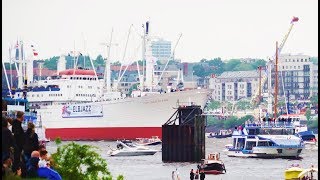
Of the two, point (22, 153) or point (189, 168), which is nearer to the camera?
point (22, 153)

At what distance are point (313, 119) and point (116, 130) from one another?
233 feet

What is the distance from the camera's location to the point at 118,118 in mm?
131750

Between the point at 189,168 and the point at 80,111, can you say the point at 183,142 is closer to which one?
the point at 189,168

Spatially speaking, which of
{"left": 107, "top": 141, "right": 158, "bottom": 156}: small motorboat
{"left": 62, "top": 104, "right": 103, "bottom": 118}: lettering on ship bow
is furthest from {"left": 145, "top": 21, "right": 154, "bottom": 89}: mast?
{"left": 107, "top": 141, "right": 158, "bottom": 156}: small motorboat

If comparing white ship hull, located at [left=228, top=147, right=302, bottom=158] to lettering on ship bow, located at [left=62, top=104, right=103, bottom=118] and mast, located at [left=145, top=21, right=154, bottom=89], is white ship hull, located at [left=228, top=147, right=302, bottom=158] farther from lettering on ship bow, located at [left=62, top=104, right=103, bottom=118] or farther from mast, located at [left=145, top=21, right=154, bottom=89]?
mast, located at [left=145, top=21, right=154, bottom=89]

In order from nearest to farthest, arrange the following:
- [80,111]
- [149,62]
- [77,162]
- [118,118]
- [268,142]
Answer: [77,162]
[268,142]
[118,118]
[80,111]
[149,62]

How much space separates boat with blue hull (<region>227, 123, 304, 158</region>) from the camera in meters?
83.8

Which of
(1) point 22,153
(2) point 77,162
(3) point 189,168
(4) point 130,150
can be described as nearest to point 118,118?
(4) point 130,150

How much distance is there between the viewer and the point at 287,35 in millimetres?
167500

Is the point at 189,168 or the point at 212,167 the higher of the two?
the point at 212,167

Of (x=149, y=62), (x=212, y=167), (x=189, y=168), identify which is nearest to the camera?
(x=212, y=167)

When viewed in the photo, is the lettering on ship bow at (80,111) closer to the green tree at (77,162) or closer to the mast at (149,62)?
the mast at (149,62)

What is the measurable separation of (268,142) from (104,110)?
167 ft

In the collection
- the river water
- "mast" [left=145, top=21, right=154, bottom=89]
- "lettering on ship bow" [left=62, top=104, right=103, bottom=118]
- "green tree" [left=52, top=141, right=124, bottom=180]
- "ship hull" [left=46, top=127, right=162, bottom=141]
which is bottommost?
→ "ship hull" [left=46, top=127, right=162, bottom=141]
